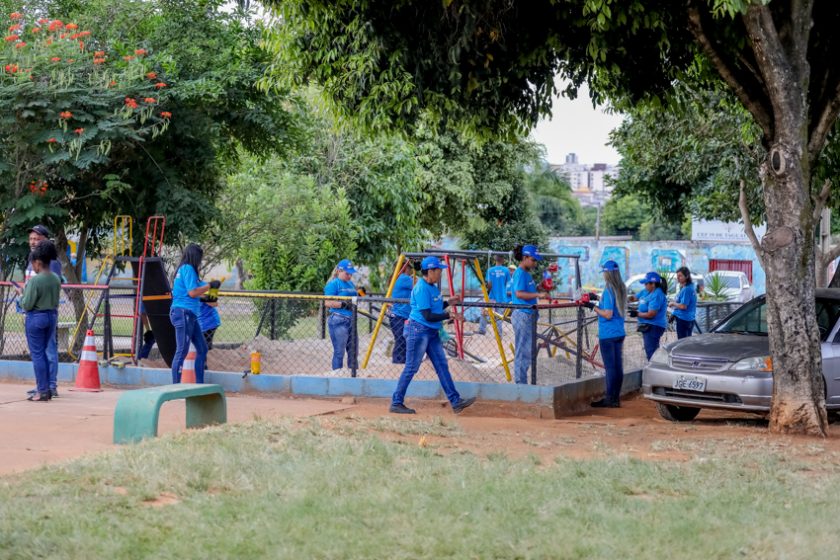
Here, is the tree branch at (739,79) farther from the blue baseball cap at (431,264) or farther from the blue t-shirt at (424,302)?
the blue t-shirt at (424,302)

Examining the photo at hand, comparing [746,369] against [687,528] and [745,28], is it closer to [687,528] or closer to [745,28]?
[745,28]

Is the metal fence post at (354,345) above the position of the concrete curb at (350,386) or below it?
above

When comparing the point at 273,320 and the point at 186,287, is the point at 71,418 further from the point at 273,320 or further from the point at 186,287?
the point at 273,320

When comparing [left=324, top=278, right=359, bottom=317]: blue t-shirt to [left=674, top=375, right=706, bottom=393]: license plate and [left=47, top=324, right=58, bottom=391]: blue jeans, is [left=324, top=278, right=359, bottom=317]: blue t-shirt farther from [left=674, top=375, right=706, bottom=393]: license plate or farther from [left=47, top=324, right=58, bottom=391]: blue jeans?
[left=674, top=375, right=706, bottom=393]: license plate

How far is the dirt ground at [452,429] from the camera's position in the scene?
935 centimetres

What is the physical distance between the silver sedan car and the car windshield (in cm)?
1

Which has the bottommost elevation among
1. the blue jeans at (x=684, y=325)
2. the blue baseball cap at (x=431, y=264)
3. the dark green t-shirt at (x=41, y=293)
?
the blue jeans at (x=684, y=325)

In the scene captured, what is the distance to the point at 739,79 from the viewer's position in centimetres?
1123

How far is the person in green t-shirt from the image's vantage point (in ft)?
39.4

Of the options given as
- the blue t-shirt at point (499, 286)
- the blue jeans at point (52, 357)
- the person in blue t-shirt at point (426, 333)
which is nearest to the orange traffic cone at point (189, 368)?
the blue jeans at point (52, 357)

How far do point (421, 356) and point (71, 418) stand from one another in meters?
3.62

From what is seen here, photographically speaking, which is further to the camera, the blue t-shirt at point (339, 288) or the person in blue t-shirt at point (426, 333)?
the blue t-shirt at point (339, 288)

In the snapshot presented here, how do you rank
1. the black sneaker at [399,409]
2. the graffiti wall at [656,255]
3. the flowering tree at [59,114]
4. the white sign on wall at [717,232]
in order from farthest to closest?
1. the white sign on wall at [717,232]
2. the graffiti wall at [656,255]
3. the flowering tree at [59,114]
4. the black sneaker at [399,409]

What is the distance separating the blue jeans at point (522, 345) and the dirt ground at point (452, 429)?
2.81 ft
